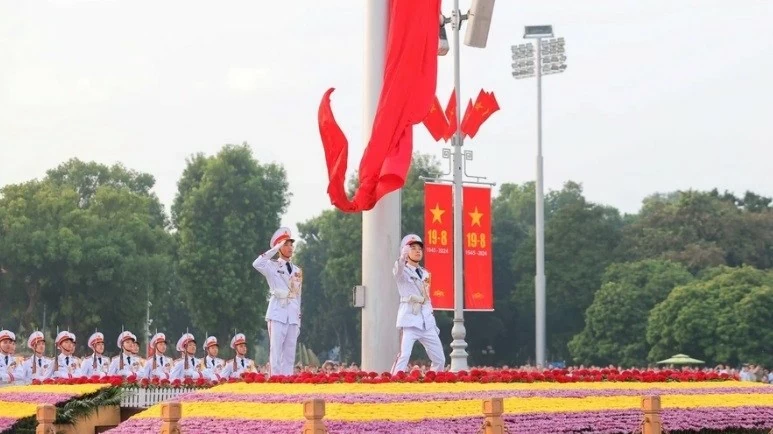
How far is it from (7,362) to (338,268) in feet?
123

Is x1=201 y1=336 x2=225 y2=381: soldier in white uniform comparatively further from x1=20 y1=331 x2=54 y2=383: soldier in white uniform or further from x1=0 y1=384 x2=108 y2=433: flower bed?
x1=0 y1=384 x2=108 y2=433: flower bed

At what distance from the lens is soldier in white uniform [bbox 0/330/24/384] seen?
19578 mm

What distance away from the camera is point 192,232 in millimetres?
51812

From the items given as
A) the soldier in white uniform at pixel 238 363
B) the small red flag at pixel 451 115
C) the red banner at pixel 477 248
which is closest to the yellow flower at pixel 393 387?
the soldier in white uniform at pixel 238 363

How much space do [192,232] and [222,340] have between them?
444cm

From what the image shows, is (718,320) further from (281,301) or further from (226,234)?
(281,301)

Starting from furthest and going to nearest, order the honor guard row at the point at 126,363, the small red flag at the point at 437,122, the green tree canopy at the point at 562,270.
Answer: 1. the green tree canopy at the point at 562,270
2. the small red flag at the point at 437,122
3. the honor guard row at the point at 126,363

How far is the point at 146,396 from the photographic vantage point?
17750 millimetres

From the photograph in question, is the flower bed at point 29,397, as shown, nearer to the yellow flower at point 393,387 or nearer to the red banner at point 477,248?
the yellow flower at point 393,387

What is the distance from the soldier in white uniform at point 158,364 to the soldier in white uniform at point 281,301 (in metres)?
4.92

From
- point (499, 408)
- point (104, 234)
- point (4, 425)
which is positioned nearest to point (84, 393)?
point (4, 425)

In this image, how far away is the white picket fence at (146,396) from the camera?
1720 cm

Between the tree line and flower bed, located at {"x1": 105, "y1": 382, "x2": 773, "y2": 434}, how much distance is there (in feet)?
108

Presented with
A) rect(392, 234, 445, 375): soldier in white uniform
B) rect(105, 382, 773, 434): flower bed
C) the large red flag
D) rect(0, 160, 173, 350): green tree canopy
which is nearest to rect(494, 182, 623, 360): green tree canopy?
rect(0, 160, 173, 350): green tree canopy
